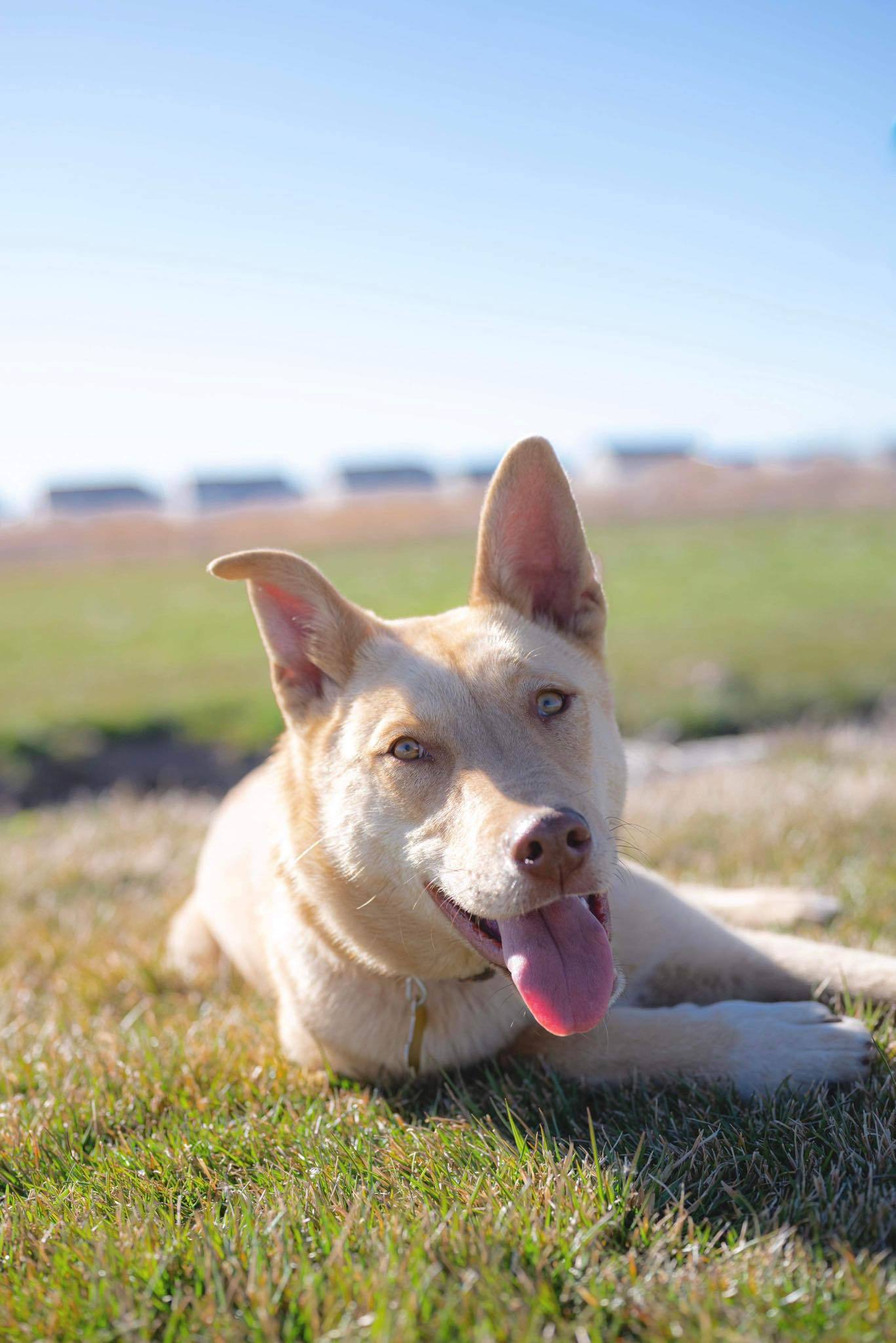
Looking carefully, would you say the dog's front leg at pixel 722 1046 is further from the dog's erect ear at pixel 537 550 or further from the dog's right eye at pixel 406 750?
the dog's erect ear at pixel 537 550

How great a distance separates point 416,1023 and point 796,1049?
110 cm

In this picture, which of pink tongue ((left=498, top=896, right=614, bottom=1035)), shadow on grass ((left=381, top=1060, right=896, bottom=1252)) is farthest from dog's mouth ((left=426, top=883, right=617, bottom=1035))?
shadow on grass ((left=381, top=1060, right=896, bottom=1252))

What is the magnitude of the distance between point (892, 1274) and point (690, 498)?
121 feet

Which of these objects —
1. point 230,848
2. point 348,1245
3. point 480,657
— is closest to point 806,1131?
point 348,1245

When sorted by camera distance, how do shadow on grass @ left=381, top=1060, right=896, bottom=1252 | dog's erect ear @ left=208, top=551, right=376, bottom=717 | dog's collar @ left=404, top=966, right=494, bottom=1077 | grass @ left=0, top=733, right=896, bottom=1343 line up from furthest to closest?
dog's erect ear @ left=208, top=551, right=376, bottom=717
dog's collar @ left=404, top=966, right=494, bottom=1077
shadow on grass @ left=381, top=1060, right=896, bottom=1252
grass @ left=0, top=733, right=896, bottom=1343

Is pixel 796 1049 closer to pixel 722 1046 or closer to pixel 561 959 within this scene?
pixel 722 1046

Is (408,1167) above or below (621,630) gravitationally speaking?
above

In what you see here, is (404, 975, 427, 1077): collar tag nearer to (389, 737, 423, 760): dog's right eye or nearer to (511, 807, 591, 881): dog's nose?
(389, 737, 423, 760): dog's right eye

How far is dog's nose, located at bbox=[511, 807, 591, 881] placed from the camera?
2.35m

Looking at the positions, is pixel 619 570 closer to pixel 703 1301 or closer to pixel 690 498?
pixel 690 498

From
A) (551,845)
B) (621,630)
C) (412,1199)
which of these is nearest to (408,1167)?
(412,1199)

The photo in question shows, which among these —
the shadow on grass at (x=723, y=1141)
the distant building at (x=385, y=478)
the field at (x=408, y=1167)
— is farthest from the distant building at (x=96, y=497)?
the shadow on grass at (x=723, y=1141)

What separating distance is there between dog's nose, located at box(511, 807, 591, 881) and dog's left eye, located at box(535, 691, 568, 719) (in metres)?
0.57

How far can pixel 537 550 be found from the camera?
332 cm
